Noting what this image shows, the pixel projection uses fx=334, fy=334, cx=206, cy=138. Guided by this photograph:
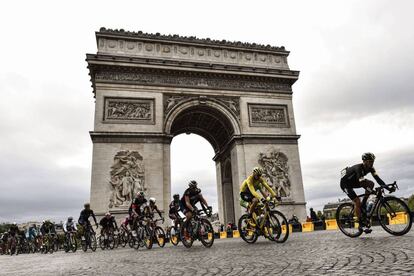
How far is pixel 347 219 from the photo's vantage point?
22.7 feet

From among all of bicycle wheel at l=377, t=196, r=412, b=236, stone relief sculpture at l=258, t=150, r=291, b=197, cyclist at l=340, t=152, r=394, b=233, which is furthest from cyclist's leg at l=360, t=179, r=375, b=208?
stone relief sculpture at l=258, t=150, r=291, b=197

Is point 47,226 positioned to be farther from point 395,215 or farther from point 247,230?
point 395,215

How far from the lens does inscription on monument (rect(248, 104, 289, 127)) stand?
953 inches

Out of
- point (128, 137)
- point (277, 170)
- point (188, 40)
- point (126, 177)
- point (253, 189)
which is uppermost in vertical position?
point (188, 40)

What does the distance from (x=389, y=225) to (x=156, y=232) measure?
245 inches

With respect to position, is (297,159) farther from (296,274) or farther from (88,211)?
(296,274)

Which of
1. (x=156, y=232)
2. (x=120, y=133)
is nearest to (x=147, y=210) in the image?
(x=156, y=232)

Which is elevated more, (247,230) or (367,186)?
(367,186)

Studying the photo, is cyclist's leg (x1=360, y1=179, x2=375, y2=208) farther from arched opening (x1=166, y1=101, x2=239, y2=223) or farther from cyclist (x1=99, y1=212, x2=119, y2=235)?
arched opening (x1=166, y1=101, x2=239, y2=223)

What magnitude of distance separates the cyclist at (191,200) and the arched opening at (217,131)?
1435cm

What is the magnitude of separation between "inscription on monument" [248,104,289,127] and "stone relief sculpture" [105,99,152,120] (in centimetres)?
743

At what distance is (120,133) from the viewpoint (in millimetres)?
21031

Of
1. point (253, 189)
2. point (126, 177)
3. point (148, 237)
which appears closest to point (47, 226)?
point (126, 177)

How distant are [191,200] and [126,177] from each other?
41.6 ft
